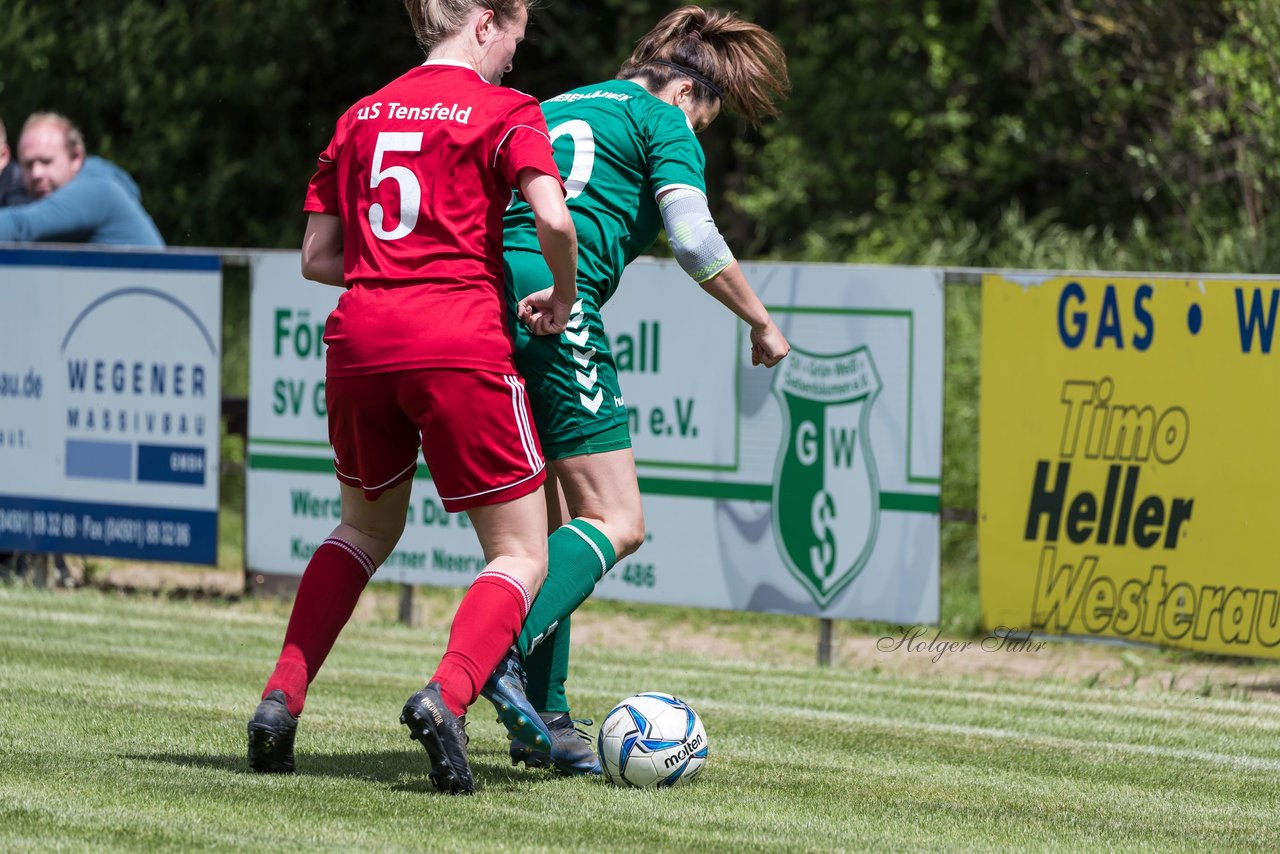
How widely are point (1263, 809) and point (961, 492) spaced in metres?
5.17

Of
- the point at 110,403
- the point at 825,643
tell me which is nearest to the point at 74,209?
the point at 110,403

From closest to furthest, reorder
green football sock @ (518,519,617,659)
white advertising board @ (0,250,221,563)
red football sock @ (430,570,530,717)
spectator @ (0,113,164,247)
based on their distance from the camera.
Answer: red football sock @ (430,570,530,717), green football sock @ (518,519,617,659), white advertising board @ (0,250,221,563), spectator @ (0,113,164,247)

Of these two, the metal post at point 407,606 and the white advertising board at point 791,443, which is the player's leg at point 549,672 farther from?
the metal post at point 407,606

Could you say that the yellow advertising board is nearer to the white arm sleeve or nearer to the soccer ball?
the soccer ball

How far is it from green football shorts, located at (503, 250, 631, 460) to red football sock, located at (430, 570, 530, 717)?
45 centimetres

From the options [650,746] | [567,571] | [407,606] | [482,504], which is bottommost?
[407,606]

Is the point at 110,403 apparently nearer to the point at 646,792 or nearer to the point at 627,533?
the point at 627,533

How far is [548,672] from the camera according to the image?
17.0 ft

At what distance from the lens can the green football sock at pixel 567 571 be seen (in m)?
4.83

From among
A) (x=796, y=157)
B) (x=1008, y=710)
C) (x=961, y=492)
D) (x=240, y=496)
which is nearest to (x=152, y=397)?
(x=240, y=496)

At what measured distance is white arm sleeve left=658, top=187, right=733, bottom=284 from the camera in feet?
15.9

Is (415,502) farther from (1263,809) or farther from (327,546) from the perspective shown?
(1263,809)

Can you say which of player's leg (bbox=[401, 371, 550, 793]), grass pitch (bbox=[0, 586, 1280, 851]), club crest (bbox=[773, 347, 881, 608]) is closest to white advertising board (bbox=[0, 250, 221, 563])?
grass pitch (bbox=[0, 586, 1280, 851])

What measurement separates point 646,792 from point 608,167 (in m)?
1.62
